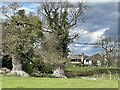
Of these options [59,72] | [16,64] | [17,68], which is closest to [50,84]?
[16,64]

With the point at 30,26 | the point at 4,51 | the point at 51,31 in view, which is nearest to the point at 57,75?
the point at 51,31

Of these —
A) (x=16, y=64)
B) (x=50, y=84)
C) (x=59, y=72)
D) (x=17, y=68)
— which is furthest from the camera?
(x=59, y=72)

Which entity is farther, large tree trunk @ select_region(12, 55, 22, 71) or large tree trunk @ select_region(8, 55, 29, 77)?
large tree trunk @ select_region(12, 55, 22, 71)

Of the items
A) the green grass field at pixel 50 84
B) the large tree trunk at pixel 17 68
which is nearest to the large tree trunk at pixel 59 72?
the large tree trunk at pixel 17 68

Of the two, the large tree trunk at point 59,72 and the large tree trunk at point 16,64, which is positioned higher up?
the large tree trunk at point 16,64

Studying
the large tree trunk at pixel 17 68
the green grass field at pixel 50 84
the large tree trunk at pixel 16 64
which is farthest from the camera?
the large tree trunk at pixel 16 64

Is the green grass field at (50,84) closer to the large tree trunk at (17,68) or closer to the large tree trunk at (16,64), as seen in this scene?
the large tree trunk at (17,68)

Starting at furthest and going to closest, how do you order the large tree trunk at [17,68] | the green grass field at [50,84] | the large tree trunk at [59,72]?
1. the large tree trunk at [59,72]
2. the large tree trunk at [17,68]
3. the green grass field at [50,84]

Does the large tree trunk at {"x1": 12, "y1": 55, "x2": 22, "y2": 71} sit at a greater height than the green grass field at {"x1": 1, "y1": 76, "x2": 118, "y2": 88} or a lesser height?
greater

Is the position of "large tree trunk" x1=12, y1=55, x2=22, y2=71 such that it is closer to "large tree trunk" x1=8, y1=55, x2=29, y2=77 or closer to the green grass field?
"large tree trunk" x1=8, y1=55, x2=29, y2=77

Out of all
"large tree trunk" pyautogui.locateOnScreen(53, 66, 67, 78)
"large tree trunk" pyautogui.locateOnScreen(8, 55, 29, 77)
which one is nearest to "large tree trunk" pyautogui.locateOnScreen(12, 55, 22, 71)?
"large tree trunk" pyautogui.locateOnScreen(8, 55, 29, 77)

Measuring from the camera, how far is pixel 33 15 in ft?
86.6

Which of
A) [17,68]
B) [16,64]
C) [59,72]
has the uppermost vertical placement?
[16,64]

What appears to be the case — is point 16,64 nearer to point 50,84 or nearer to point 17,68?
point 17,68
